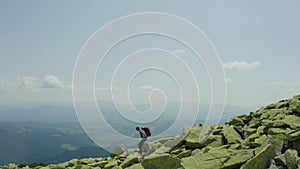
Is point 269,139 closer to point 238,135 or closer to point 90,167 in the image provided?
point 238,135

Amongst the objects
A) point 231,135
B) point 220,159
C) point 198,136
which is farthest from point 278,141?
point 198,136

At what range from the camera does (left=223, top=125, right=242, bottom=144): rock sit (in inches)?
805

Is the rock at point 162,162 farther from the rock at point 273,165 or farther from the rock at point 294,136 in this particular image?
the rock at point 294,136

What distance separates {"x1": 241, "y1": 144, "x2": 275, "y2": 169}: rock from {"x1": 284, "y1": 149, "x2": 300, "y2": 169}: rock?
92cm

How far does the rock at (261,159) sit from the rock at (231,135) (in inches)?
202

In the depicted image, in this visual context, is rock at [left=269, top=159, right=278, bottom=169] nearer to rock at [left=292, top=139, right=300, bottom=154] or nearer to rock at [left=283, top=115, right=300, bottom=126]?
rock at [left=292, top=139, right=300, bottom=154]

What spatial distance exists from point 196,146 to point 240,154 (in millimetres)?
6424

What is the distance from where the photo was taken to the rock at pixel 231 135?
2045 cm

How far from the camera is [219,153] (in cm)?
1666

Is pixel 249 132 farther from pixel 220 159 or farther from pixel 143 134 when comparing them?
pixel 143 134

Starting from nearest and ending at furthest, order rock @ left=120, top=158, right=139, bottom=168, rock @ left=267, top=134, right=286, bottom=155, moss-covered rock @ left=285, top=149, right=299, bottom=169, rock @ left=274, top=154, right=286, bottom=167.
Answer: moss-covered rock @ left=285, top=149, right=299, bottom=169, rock @ left=274, top=154, right=286, bottom=167, rock @ left=267, top=134, right=286, bottom=155, rock @ left=120, top=158, right=139, bottom=168

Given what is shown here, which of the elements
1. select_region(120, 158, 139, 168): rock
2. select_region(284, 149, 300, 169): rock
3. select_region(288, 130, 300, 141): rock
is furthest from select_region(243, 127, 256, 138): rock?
select_region(120, 158, 139, 168): rock

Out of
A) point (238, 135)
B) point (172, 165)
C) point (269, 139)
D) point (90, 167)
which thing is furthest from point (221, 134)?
point (90, 167)

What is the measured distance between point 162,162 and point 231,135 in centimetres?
770
